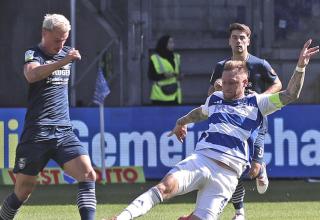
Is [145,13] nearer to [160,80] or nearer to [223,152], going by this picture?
[160,80]

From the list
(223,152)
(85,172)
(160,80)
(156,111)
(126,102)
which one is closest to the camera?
(223,152)

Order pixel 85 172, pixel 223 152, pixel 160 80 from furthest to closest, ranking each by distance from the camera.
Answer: pixel 160 80
pixel 85 172
pixel 223 152

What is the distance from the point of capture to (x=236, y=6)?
19.4 m

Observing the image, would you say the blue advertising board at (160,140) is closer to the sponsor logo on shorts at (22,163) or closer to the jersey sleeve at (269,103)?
the sponsor logo on shorts at (22,163)

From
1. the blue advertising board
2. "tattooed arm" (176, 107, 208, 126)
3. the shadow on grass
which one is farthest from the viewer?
the blue advertising board

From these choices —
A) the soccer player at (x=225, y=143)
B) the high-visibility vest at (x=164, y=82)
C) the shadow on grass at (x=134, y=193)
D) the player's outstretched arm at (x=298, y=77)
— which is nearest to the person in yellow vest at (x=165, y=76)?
the high-visibility vest at (x=164, y=82)

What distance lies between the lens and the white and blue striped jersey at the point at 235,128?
25.7 feet

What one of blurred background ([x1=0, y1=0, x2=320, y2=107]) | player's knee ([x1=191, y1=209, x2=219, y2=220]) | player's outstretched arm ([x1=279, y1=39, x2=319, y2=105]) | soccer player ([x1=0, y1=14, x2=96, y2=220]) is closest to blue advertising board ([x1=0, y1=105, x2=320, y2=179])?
blurred background ([x1=0, y1=0, x2=320, y2=107])

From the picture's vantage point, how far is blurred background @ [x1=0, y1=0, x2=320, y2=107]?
19.0 metres

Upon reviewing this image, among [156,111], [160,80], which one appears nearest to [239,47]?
[156,111]

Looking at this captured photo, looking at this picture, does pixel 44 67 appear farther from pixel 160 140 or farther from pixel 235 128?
pixel 160 140

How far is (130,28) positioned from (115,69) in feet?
2.78

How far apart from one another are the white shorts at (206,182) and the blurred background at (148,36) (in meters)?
11.0

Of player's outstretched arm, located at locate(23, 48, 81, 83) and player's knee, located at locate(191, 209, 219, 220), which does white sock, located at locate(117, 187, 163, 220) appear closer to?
player's knee, located at locate(191, 209, 219, 220)
